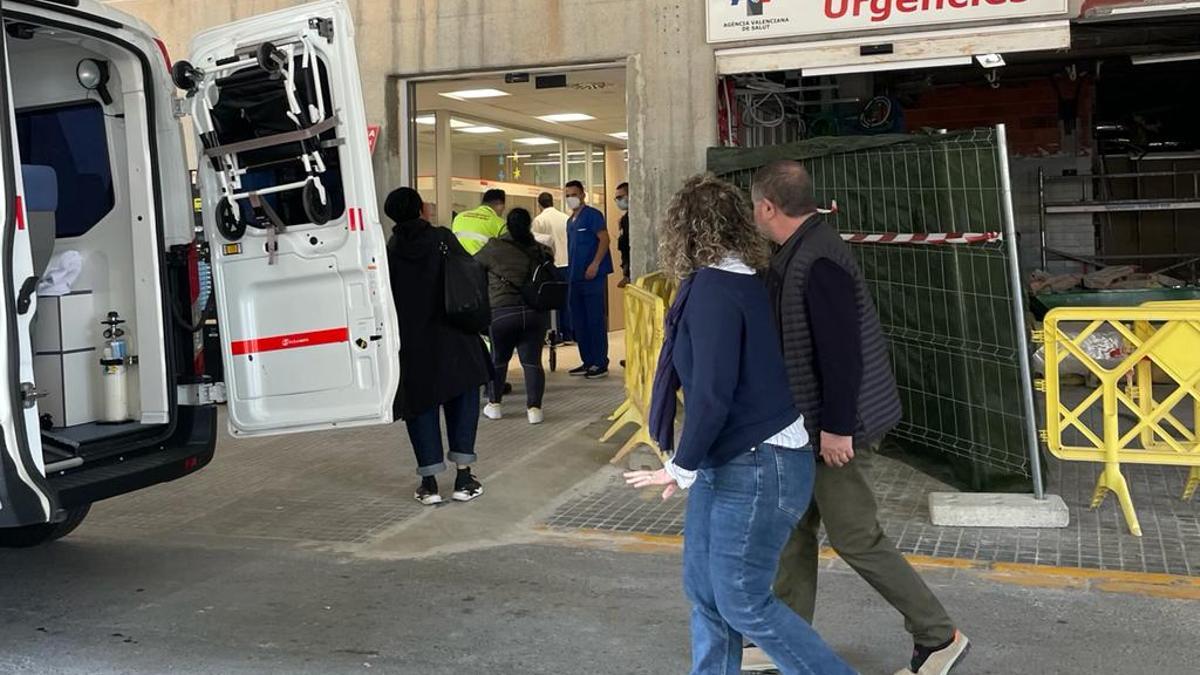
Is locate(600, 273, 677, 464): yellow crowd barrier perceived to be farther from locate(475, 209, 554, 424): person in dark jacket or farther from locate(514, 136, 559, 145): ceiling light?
Result: locate(514, 136, 559, 145): ceiling light

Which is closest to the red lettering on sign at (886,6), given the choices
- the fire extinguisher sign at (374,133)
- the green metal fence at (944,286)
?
the green metal fence at (944,286)

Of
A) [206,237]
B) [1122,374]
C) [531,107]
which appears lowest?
[1122,374]

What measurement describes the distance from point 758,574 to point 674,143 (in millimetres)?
6019

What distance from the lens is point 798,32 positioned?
8.34m

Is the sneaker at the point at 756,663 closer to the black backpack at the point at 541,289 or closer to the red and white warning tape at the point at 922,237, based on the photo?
the red and white warning tape at the point at 922,237

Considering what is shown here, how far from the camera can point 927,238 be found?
645 centimetres

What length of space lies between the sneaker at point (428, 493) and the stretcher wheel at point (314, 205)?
6.28 feet

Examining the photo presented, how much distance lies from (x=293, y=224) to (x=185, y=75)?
871mm

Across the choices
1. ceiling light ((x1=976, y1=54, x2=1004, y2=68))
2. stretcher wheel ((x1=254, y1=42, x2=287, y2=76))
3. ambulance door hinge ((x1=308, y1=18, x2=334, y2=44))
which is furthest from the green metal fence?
stretcher wheel ((x1=254, y1=42, x2=287, y2=76))

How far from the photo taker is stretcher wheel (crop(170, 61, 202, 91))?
17.8 ft

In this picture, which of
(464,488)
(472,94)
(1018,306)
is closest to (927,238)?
(1018,306)

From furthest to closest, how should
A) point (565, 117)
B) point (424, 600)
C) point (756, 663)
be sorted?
point (565, 117) < point (424, 600) < point (756, 663)

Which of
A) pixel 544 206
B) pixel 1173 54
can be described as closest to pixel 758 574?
pixel 1173 54

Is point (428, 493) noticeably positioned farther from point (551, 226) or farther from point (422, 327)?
point (551, 226)
